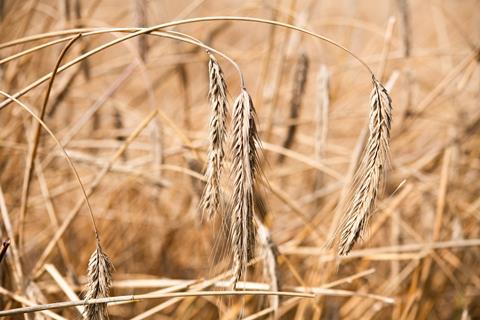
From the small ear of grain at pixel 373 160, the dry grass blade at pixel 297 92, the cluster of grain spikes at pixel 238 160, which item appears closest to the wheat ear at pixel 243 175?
the cluster of grain spikes at pixel 238 160

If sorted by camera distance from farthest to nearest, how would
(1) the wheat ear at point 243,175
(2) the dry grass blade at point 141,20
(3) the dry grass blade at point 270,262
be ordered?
(2) the dry grass blade at point 141,20, (3) the dry grass blade at point 270,262, (1) the wheat ear at point 243,175

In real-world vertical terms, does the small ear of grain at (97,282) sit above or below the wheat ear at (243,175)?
below

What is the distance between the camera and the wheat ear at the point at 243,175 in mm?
569

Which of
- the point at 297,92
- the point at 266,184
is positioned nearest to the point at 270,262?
the point at 266,184

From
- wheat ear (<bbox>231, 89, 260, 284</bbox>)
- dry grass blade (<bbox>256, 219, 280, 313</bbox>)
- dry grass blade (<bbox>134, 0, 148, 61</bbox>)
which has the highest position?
dry grass blade (<bbox>134, 0, 148, 61</bbox>)

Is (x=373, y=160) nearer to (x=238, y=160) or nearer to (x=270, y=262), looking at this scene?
(x=238, y=160)

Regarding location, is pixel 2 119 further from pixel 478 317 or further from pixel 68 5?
pixel 478 317

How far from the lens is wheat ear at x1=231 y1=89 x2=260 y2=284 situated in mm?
569

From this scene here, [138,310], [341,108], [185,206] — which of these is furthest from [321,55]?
[138,310]

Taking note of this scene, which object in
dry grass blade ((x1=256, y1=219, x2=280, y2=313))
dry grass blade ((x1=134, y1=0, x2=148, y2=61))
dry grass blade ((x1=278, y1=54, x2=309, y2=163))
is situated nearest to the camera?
dry grass blade ((x1=256, y1=219, x2=280, y2=313))


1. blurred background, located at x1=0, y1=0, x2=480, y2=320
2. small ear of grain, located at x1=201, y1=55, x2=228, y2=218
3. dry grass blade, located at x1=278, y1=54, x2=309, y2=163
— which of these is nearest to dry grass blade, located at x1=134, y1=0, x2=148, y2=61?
blurred background, located at x1=0, y1=0, x2=480, y2=320

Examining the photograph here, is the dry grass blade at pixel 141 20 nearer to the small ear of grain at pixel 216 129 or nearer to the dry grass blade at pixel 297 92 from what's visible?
the dry grass blade at pixel 297 92

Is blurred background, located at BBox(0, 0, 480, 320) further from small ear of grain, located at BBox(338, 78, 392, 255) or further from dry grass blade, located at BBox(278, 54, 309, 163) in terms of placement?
small ear of grain, located at BBox(338, 78, 392, 255)

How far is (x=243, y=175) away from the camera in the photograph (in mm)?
573
